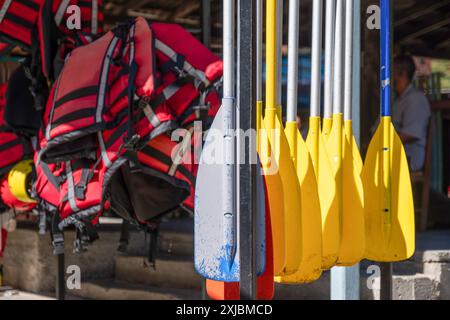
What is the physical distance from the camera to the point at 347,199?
2.38 m

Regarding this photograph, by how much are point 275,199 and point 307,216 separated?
0.73ft

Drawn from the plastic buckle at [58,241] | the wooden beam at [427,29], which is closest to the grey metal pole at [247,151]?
the plastic buckle at [58,241]

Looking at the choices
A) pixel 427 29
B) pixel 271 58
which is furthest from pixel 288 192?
pixel 427 29

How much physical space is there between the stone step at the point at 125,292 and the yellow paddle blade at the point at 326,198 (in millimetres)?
2345

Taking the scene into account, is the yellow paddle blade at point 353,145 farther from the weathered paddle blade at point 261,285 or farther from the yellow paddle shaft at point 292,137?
the weathered paddle blade at point 261,285

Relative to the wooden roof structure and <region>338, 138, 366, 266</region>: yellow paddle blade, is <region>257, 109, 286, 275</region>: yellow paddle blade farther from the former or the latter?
the wooden roof structure

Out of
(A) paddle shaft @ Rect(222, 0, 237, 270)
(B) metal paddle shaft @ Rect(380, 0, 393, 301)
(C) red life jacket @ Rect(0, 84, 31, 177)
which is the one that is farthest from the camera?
(C) red life jacket @ Rect(0, 84, 31, 177)

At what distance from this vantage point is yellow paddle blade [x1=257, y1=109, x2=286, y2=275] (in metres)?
2.02

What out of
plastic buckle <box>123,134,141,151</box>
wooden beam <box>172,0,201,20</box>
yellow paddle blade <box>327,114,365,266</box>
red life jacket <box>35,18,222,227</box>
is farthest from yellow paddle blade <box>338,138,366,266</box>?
wooden beam <box>172,0,201,20</box>

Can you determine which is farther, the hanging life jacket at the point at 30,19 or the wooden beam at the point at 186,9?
the wooden beam at the point at 186,9

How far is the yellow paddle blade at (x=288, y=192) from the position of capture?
2113 millimetres

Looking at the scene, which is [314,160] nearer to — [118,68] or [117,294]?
[118,68]

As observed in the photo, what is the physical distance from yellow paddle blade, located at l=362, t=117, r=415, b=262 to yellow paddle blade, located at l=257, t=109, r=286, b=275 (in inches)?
20.5
